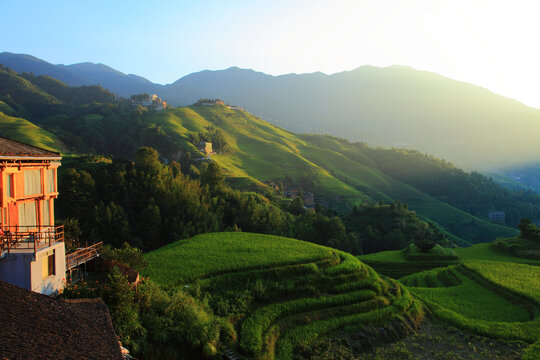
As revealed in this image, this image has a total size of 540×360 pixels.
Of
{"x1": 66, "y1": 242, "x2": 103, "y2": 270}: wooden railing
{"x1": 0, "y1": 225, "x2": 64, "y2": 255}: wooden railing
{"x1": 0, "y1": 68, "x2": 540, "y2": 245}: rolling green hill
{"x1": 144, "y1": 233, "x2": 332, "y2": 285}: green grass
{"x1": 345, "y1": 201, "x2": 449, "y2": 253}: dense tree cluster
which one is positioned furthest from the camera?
{"x1": 0, "y1": 68, "x2": 540, "y2": 245}: rolling green hill

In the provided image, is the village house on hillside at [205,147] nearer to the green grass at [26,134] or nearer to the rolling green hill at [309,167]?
the rolling green hill at [309,167]

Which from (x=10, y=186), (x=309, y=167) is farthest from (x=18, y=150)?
(x=309, y=167)

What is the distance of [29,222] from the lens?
1817 cm

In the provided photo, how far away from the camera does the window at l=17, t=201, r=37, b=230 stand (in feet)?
58.0

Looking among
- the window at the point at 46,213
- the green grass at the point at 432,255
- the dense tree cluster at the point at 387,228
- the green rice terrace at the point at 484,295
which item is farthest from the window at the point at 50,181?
the dense tree cluster at the point at 387,228

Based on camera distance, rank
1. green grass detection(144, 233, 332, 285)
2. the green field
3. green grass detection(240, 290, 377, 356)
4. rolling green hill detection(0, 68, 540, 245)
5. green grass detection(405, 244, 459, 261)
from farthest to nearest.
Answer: rolling green hill detection(0, 68, 540, 245), green grass detection(405, 244, 459, 261), the green field, green grass detection(144, 233, 332, 285), green grass detection(240, 290, 377, 356)

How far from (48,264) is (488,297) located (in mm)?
32351

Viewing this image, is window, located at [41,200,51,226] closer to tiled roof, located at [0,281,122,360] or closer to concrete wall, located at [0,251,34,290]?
concrete wall, located at [0,251,34,290]

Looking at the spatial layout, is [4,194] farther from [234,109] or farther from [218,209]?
[234,109]

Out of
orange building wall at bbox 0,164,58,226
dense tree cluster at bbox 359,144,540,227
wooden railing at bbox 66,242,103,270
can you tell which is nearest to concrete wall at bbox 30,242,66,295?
wooden railing at bbox 66,242,103,270

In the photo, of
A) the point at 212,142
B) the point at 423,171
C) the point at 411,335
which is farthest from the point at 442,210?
the point at 411,335

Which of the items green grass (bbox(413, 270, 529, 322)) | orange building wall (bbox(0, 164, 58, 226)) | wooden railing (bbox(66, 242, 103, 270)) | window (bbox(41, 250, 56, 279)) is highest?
orange building wall (bbox(0, 164, 58, 226))

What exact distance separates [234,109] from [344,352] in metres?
185

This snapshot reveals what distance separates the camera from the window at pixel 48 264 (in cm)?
1585
